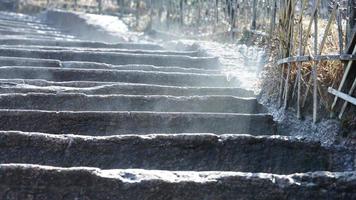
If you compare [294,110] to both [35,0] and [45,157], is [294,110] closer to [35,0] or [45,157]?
[45,157]

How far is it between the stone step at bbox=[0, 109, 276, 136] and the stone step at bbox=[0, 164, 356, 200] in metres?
1.45

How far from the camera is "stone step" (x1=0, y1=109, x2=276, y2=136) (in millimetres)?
4559

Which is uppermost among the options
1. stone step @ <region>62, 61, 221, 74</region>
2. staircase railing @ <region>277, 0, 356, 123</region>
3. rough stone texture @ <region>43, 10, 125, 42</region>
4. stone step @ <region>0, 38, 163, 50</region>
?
staircase railing @ <region>277, 0, 356, 123</region>

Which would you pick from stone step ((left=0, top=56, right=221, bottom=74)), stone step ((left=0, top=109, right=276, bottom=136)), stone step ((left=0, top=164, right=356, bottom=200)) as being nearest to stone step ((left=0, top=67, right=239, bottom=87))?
stone step ((left=0, top=56, right=221, bottom=74))

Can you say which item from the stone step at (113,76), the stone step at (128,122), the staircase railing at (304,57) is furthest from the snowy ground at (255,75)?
the stone step at (113,76)

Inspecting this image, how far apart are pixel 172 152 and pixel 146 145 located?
17cm

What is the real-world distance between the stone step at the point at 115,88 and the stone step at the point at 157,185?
8.29 ft

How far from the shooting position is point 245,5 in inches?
394

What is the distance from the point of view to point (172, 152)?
3.95 meters

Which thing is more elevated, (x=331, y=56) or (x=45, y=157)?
(x=331, y=56)

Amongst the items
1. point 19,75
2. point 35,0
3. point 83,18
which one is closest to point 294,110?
point 19,75

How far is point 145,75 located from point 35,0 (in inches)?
726

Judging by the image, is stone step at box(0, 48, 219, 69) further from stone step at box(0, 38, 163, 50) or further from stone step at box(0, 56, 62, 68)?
stone step at box(0, 38, 163, 50)

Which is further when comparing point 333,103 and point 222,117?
point 222,117
